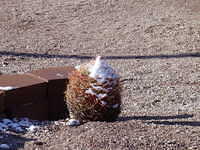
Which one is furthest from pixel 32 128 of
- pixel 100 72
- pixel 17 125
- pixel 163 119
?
pixel 163 119

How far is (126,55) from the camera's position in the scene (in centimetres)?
1094

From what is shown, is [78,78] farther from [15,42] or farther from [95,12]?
[95,12]

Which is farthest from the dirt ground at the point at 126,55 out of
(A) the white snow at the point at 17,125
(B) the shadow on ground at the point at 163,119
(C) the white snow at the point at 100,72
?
(C) the white snow at the point at 100,72

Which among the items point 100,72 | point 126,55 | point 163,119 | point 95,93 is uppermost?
point 126,55

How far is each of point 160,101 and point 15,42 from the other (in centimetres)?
506

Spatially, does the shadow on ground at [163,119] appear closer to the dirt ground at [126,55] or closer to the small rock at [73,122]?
the dirt ground at [126,55]

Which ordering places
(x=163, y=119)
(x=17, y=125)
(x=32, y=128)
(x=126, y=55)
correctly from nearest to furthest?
(x=32, y=128) → (x=17, y=125) → (x=163, y=119) → (x=126, y=55)

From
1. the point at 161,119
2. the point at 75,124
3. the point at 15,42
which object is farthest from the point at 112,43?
the point at 75,124

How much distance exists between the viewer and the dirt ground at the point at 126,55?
502 centimetres

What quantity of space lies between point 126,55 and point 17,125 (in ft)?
18.1

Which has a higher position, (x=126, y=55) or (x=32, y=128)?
(x=126, y=55)

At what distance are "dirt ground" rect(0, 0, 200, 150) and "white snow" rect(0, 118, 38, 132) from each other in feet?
0.48

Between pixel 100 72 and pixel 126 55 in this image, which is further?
pixel 126 55

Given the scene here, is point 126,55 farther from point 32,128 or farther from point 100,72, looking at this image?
point 32,128
